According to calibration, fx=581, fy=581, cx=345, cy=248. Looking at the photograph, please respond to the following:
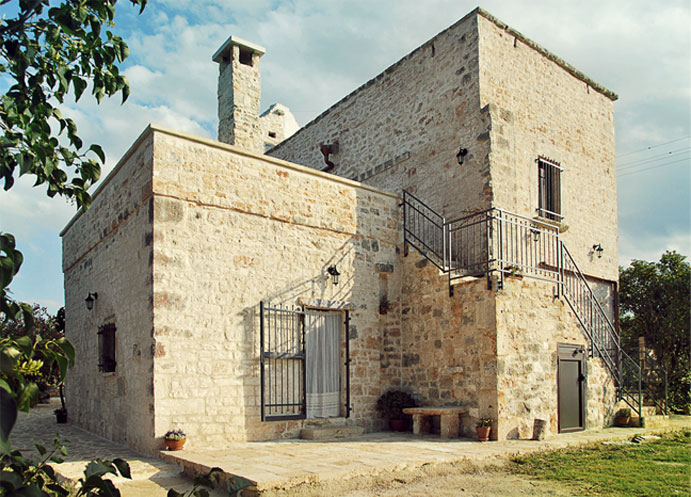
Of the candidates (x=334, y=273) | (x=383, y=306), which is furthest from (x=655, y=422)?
(x=334, y=273)

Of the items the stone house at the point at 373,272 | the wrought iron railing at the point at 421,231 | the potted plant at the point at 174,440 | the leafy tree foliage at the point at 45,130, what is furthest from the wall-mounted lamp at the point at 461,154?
the leafy tree foliage at the point at 45,130

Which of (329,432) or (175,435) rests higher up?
(175,435)

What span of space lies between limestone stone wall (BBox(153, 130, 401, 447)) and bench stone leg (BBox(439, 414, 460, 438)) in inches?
56.0

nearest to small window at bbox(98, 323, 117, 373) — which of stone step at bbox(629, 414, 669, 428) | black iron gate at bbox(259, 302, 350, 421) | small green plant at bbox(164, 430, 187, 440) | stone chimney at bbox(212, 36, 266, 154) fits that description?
small green plant at bbox(164, 430, 187, 440)

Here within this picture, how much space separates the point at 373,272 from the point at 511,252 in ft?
8.17

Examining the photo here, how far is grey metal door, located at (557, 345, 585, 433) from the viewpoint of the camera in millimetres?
9622

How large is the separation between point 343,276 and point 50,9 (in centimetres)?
826

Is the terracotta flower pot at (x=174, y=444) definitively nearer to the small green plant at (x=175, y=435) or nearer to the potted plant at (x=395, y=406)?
the small green plant at (x=175, y=435)

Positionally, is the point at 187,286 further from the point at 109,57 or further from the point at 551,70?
the point at 551,70

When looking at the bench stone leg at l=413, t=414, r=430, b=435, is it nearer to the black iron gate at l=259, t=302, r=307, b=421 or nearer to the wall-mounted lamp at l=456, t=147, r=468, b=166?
the black iron gate at l=259, t=302, r=307, b=421

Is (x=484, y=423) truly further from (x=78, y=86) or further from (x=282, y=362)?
(x=78, y=86)

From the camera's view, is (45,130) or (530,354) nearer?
(45,130)

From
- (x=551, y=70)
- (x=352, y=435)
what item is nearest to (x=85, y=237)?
(x=352, y=435)

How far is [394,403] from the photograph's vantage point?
9.80m
